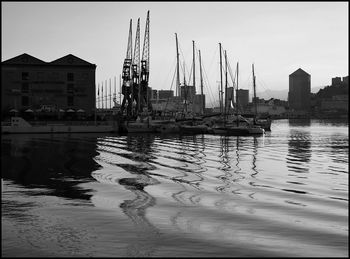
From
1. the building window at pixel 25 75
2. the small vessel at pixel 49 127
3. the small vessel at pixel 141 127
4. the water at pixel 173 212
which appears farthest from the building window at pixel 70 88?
the water at pixel 173 212

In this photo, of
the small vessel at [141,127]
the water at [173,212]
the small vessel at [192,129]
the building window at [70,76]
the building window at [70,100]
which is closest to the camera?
the water at [173,212]

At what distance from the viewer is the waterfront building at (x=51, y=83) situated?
4606 inches

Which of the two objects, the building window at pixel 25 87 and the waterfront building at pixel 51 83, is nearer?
the waterfront building at pixel 51 83

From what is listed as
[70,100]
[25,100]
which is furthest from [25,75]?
[70,100]

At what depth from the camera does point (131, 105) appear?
12188 cm

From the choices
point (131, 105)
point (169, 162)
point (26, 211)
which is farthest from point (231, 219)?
point (131, 105)

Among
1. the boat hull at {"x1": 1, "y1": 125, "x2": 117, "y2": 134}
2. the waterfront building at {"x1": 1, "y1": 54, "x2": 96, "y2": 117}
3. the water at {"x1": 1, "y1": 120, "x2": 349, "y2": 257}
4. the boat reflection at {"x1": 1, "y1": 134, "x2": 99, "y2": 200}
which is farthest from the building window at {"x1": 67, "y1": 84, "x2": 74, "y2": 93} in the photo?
the water at {"x1": 1, "y1": 120, "x2": 349, "y2": 257}

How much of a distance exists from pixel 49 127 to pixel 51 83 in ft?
112

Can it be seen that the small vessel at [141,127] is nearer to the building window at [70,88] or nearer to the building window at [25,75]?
the building window at [70,88]

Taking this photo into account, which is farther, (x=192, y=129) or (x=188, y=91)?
(x=188, y=91)

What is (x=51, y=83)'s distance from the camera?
119 metres

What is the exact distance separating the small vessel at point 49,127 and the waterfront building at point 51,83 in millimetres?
25249

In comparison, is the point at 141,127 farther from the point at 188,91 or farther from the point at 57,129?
the point at 188,91

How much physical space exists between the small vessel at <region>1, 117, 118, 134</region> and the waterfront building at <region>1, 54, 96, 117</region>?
2525 centimetres
